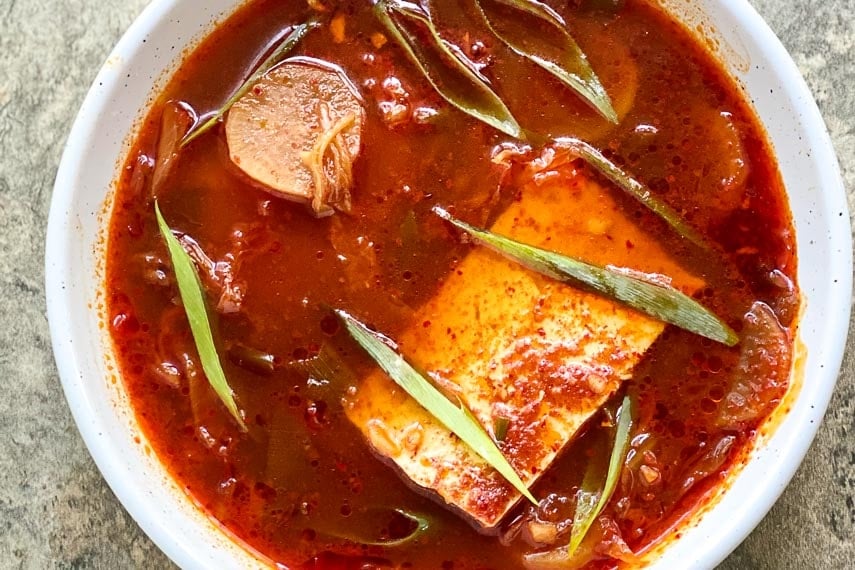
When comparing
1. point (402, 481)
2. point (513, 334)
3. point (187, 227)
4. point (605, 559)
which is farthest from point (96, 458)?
point (605, 559)

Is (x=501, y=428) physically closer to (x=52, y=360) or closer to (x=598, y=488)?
(x=598, y=488)

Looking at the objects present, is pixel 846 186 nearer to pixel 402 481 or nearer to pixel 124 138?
pixel 402 481

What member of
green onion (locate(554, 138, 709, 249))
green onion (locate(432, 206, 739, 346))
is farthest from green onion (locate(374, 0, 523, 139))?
green onion (locate(432, 206, 739, 346))

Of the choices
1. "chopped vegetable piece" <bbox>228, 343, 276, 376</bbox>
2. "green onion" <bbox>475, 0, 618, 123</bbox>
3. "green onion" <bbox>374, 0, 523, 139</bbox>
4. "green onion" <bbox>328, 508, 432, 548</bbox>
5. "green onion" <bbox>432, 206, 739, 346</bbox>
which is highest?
"green onion" <bbox>475, 0, 618, 123</bbox>

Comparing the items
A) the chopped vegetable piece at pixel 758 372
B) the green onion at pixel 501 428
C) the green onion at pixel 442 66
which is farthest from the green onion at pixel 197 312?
the chopped vegetable piece at pixel 758 372

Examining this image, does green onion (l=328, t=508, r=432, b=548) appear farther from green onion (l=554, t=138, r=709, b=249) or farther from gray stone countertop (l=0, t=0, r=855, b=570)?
green onion (l=554, t=138, r=709, b=249)

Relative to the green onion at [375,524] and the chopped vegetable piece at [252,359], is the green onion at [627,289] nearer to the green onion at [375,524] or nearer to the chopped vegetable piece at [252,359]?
the chopped vegetable piece at [252,359]

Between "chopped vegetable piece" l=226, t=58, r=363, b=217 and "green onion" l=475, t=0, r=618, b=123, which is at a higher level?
"green onion" l=475, t=0, r=618, b=123
